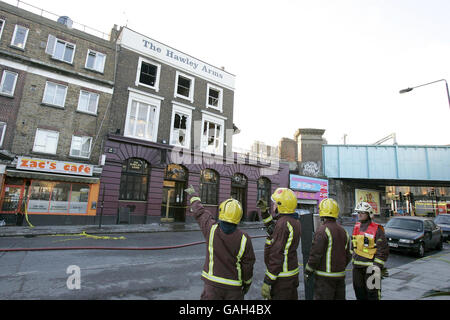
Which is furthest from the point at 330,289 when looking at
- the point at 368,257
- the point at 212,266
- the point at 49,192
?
the point at 49,192

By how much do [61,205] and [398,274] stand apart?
1628cm

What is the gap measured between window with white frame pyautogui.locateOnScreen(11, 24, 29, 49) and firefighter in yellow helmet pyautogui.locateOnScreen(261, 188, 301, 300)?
1816 cm

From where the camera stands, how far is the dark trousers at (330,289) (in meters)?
3.35

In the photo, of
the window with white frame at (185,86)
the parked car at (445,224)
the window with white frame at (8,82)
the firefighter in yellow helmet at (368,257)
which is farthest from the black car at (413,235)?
the window with white frame at (8,82)

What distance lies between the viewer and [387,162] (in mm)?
27219

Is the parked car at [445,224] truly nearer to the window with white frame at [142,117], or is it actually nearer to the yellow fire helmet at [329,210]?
the yellow fire helmet at [329,210]

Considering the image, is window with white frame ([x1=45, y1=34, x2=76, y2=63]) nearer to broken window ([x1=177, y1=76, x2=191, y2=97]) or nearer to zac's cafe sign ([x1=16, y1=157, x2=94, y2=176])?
zac's cafe sign ([x1=16, y1=157, x2=94, y2=176])

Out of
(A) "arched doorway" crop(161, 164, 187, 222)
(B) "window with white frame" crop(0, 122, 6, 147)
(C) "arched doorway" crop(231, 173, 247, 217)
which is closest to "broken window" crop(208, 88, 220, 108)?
(C) "arched doorway" crop(231, 173, 247, 217)

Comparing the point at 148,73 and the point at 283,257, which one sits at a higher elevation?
the point at 148,73

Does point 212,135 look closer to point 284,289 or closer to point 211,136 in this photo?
point 211,136

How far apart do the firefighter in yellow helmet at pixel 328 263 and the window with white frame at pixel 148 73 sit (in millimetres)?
17249

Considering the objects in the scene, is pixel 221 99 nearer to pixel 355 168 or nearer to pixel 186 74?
pixel 186 74

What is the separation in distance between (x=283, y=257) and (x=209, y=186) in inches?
673

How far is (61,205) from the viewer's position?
14156 mm
